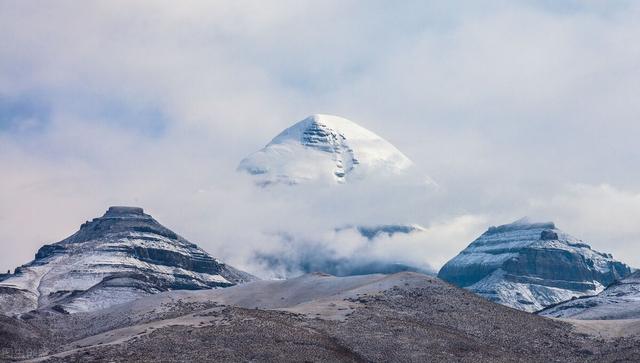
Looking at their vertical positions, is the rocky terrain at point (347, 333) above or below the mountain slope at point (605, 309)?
below

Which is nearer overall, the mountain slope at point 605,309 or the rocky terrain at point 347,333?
the rocky terrain at point 347,333

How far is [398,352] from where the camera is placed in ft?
346

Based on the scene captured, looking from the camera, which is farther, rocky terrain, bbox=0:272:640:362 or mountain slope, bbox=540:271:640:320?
mountain slope, bbox=540:271:640:320

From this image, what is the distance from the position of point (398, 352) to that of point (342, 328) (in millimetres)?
9526

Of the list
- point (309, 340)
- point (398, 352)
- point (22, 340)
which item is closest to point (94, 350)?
point (309, 340)

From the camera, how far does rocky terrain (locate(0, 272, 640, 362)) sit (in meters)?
102

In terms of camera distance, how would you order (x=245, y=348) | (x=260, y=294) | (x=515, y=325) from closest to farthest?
(x=245, y=348) → (x=515, y=325) → (x=260, y=294)

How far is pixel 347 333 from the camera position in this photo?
111438mm

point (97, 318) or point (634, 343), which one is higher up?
point (97, 318)

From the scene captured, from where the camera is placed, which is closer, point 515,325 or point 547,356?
point 547,356

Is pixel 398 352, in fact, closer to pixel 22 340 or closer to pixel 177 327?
pixel 177 327

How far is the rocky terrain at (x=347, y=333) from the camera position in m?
102

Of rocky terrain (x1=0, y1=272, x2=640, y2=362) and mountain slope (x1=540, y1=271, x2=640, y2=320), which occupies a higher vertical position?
mountain slope (x1=540, y1=271, x2=640, y2=320)

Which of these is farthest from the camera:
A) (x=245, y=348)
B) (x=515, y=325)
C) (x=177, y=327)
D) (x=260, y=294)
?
(x=260, y=294)
